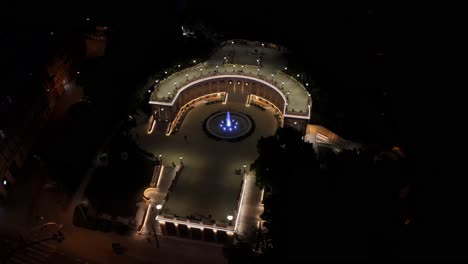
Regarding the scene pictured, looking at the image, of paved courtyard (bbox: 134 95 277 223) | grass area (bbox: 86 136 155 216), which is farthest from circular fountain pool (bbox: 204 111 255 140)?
grass area (bbox: 86 136 155 216)

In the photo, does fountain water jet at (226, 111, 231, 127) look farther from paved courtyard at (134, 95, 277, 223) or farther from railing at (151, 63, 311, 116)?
railing at (151, 63, 311, 116)

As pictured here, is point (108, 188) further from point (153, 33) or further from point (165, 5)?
point (165, 5)

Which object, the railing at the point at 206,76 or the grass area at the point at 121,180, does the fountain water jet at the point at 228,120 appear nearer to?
the railing at the point at 206,76

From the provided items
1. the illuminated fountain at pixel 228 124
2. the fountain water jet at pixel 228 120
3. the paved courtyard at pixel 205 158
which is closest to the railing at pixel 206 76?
the paved courtyard at pixel 205 158

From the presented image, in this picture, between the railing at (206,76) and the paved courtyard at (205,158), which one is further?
the railing at (206,76)

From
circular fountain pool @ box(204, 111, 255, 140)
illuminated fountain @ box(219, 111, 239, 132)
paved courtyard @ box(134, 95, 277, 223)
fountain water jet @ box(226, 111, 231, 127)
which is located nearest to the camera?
paved courtyard @ box(134, 95, 277, 223)

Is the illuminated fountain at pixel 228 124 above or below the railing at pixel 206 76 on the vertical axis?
below

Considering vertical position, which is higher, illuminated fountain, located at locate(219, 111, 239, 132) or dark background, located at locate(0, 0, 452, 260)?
dark background, located at locate(0, 0, 452, 260)

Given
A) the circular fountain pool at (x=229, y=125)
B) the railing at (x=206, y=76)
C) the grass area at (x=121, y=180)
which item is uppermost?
the railing at (x=206, y=76)
